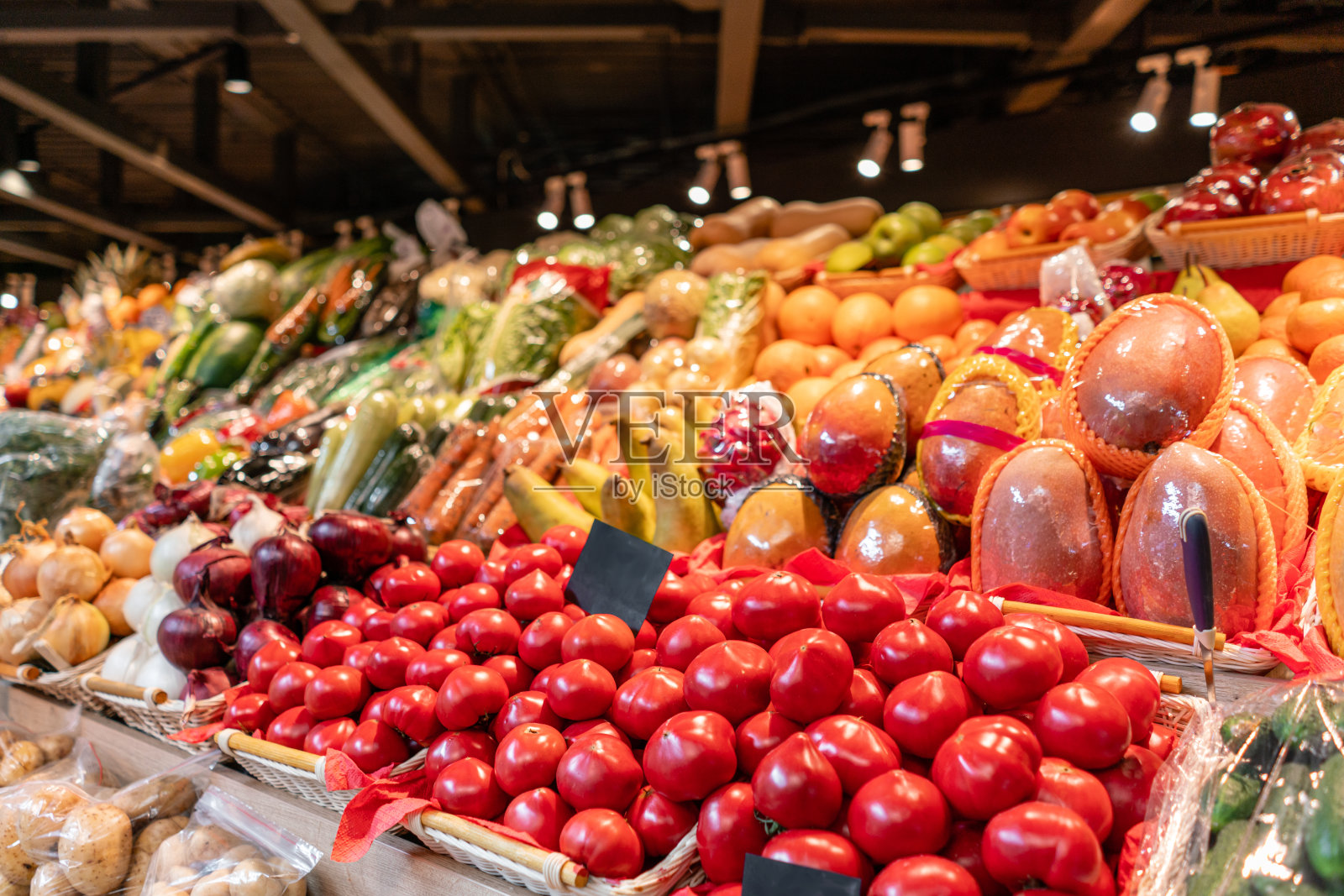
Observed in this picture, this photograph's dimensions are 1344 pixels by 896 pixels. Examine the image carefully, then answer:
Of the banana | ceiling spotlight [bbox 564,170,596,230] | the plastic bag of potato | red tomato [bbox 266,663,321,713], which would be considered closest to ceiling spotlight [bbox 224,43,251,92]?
ceiling spotlight [bbox 564,170,596,230]

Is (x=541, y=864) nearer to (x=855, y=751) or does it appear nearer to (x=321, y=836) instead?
(x=855, y=751)

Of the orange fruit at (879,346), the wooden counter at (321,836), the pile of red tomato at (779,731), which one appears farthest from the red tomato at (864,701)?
the orange fruit at (879,346)

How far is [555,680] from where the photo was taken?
3.94 ft

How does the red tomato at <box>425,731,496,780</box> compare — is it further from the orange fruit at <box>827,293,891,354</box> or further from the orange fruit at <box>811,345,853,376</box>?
the orange fruit at <box>827,293,891,354</box>

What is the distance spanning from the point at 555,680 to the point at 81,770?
1.38 m

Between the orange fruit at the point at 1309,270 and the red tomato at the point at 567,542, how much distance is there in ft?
6.62

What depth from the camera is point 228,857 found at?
142 centimetres

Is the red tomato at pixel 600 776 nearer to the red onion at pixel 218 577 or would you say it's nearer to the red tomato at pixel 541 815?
the red tomato at pixel 541 815

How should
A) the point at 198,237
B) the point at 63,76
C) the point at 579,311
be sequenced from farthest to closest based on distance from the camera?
the point at 198,237, the point at 63,76, the point at 579,311

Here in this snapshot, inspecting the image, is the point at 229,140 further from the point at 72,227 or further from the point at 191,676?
the point at 191,676

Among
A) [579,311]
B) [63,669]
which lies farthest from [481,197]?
[63,669]

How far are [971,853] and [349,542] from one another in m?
1.51

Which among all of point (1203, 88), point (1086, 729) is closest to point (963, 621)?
point (1086, 729)

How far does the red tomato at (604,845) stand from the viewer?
1.00m
